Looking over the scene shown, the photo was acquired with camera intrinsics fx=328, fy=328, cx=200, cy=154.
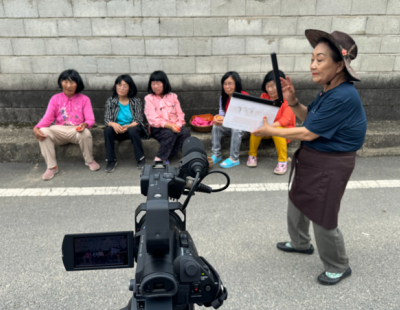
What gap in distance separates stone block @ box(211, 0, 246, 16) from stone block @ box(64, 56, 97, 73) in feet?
6.88

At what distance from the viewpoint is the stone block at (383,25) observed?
5.25 m

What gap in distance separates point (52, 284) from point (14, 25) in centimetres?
441

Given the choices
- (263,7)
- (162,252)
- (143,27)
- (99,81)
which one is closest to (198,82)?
(143,27)

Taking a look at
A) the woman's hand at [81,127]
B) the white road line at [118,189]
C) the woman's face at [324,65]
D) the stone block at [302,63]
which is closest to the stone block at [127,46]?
the woman's hand at [81,127]

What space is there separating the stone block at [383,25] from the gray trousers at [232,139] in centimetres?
270

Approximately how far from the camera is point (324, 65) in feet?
7.24

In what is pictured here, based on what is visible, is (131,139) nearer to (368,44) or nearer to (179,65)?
(179,65)

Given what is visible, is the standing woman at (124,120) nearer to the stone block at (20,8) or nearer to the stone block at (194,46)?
the stone block at (194,46)

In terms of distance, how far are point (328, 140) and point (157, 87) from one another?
126 inches

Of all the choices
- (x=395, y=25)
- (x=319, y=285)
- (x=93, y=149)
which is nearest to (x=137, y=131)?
(x=93, y=149)

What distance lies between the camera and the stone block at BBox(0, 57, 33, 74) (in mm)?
5340

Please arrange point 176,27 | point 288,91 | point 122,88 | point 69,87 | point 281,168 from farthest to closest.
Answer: point 176,27 < point 122,88 < point 69,87 < point 281,168 < point 288,91

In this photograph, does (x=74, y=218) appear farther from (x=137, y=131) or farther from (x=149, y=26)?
(x=149, y=26)

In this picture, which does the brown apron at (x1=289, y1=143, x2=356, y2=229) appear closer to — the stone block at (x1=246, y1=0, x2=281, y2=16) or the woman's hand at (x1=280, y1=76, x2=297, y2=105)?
the woman's hand at (x1=280, y1=76, x2=297, y2=105)
